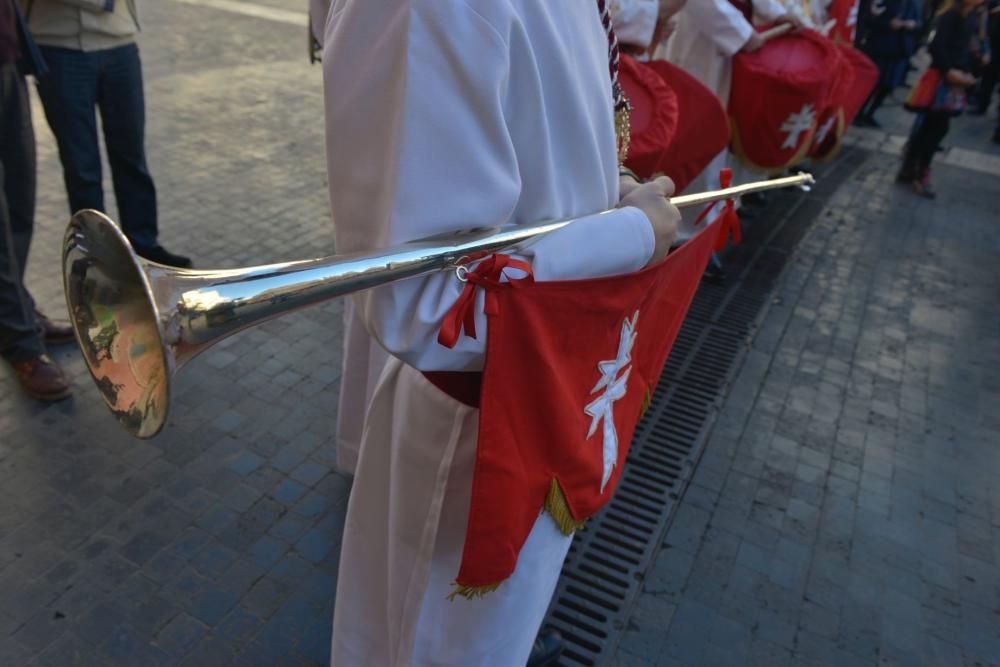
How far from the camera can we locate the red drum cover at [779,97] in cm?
404

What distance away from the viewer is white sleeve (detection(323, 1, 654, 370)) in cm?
115

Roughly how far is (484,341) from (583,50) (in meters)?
0.60

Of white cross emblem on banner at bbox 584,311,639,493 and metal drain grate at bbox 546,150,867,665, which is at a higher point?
white cross emblem on banner at bbox 584,311,639,493

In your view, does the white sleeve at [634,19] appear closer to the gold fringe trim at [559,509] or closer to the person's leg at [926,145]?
the gold fringe trim at [559,509]

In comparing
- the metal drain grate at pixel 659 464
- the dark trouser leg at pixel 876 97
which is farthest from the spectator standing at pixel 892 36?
the metal drain grate at pixel 659 464

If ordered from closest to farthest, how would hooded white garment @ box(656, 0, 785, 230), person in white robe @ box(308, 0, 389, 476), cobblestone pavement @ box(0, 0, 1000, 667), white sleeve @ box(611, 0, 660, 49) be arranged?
person in white robe @ box(308, 0, 389, 476), cobblestone pavement @ box(0, 0, 1000, 667), white sleeve @ box(611, 0, 660, 49), hooded white garment @ box(656, 0, 785, 230)

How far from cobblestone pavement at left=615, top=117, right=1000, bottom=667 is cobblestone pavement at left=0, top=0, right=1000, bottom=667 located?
0.01 m

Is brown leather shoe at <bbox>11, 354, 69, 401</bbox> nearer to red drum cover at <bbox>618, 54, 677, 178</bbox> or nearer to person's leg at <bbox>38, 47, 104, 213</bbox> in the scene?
person's leg at <bbox>38, 47, 104, 213</bbox>

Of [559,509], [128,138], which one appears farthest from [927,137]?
[559,509]

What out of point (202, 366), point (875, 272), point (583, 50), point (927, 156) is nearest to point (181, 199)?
Result: point (202, 366)

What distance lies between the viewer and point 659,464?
3416 mm

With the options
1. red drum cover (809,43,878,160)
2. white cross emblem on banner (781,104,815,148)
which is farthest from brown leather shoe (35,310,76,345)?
red drum cover (809,43,878,160)

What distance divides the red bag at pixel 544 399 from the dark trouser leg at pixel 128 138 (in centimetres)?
324

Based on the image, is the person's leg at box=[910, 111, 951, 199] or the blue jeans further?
the person's leg at box=[910, 111, 951, 199]
